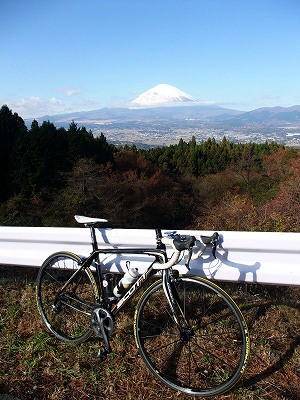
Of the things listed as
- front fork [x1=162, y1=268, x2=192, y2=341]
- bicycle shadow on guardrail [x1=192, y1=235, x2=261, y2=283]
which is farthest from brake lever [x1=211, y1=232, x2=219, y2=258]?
front fork [x1=162, y1=268, x2=192, y2=341]

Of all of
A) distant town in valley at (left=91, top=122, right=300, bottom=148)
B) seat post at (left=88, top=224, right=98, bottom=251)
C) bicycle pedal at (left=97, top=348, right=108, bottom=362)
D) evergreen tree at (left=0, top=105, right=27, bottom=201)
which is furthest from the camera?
distant town in valley at (left=91, top=122, right=300, bottom=148)

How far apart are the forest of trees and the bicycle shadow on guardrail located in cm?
1536

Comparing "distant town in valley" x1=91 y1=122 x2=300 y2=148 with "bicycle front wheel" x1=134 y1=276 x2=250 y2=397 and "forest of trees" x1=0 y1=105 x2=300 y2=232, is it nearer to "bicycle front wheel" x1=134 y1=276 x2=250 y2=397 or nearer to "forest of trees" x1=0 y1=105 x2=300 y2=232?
"forest of trees" x1=0 y1=105 x2=300 y2=232

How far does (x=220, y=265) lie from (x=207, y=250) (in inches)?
5.8

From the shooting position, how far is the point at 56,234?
115 inches

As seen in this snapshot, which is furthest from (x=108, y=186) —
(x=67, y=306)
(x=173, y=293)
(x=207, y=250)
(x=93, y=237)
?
(x=173, y=293)

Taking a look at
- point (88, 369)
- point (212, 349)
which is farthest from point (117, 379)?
point (212, 349)

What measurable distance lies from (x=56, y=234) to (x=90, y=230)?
46cm

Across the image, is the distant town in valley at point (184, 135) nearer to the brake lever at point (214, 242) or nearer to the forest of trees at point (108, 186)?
the forest of trees at point (108, 186)

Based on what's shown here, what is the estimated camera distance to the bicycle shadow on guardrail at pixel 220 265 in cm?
242

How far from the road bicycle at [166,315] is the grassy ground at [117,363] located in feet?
0.32

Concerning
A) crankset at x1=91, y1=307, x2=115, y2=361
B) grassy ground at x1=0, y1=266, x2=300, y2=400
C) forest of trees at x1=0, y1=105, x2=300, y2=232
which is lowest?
forest of trees at x1=0, y1=105, x2=300, y2=232

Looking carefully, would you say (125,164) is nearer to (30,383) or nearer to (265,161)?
(265,161)

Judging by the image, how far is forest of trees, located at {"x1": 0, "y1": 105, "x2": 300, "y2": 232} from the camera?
2983 centimetres
